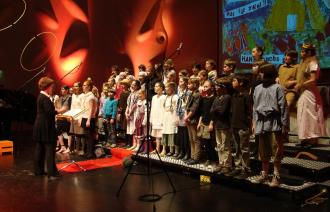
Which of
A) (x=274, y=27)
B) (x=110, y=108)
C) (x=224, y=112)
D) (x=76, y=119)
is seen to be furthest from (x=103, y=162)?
(x=274, y=27)

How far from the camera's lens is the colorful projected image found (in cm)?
686

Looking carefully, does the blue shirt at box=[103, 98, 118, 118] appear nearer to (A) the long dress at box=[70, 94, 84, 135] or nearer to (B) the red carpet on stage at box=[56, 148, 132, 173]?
(A) the long dress at box=[70, 94, 84, 135]

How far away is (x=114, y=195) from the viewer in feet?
17.7

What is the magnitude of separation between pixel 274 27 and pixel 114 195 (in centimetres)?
468

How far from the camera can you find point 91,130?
324 inches

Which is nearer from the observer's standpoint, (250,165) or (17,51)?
(250,165)

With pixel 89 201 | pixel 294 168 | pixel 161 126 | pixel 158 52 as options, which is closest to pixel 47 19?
pixel 158 52

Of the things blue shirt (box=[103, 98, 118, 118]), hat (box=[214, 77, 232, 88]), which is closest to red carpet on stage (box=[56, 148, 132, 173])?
blue shirt (box=[103, 98, 118, 118])

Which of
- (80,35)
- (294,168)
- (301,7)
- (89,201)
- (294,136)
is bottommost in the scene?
(89,201)

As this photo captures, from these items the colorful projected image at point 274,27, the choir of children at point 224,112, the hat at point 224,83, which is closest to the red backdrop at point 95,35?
the colorful projected image at point 274,27

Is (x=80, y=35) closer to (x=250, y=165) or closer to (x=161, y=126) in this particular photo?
(x=161, y=126)

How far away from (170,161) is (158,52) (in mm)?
6068

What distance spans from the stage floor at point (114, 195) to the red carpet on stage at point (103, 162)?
40 centimetres

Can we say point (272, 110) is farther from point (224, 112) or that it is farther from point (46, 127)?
point (46, 127)
